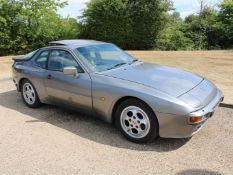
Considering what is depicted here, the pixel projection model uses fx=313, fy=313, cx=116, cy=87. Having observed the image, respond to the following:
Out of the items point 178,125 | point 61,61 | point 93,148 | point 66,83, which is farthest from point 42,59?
point 178,125

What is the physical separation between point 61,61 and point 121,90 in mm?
1589

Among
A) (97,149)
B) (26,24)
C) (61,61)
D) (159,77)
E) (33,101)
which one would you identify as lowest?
(97,149)

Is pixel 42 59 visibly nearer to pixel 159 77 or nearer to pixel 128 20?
pixel 159 77

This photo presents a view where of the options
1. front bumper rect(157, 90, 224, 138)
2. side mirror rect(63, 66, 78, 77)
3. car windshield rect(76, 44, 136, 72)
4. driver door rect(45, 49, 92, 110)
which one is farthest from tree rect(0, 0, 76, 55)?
front bumper rect(157, 90, 224, 138)

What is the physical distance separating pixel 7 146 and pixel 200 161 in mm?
2770

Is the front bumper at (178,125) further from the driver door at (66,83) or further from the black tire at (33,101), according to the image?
the black tire at (33,101)

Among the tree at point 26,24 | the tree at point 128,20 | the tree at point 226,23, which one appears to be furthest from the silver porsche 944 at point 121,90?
the tree at point 226,23

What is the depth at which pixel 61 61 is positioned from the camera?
5664 millimetres

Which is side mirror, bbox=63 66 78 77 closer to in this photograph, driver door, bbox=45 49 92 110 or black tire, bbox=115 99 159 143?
driver door, bbox=45 49 92 110

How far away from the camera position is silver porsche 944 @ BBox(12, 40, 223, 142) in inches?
167

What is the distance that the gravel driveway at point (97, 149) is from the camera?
3.94 metres

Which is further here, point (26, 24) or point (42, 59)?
point (26, 24)

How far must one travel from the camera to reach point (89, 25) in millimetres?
17031

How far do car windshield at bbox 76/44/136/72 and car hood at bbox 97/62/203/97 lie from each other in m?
0.19
